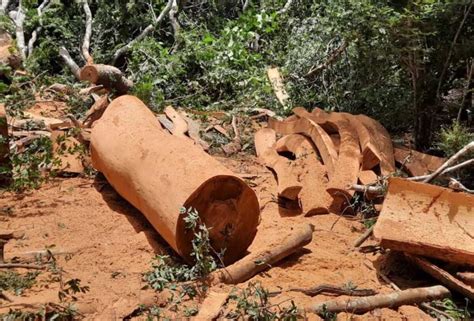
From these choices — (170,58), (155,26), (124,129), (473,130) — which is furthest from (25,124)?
(473,130)

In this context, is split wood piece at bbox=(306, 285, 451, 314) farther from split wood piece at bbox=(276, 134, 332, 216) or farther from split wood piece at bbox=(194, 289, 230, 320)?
split wood piece at bbox=(276, 134, 332, 216)

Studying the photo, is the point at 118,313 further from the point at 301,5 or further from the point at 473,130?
the point at 301,5

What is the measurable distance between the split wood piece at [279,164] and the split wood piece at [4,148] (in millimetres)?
2333

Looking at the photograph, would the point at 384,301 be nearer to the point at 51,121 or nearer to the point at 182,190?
the point at 182,190

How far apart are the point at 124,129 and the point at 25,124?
202 cm

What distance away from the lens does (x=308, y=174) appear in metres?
5.43

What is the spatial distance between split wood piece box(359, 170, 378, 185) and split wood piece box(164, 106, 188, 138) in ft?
6.24

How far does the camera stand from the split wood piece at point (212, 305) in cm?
343

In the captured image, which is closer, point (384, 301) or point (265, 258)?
point (384, 301)

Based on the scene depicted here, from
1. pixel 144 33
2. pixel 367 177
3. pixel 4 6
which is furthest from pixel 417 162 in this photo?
pixel 4 6

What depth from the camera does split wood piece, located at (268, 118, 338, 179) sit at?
548 cm

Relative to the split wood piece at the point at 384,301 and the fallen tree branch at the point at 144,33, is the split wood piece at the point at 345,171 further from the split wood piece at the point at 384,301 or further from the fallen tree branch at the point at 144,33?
the fallen tree branch at the point at 144,33

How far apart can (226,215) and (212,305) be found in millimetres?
775

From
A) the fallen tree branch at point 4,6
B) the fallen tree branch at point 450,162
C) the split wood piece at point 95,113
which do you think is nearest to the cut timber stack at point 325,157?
the fallen tree branch at point 450,162
